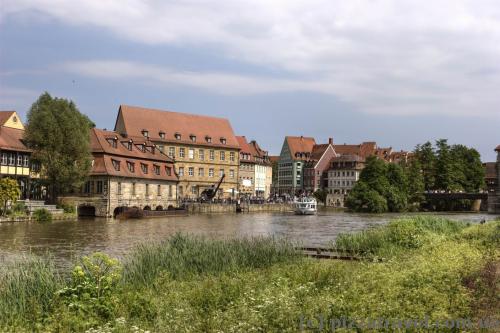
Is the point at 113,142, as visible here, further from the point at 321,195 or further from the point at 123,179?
the point at 321,195

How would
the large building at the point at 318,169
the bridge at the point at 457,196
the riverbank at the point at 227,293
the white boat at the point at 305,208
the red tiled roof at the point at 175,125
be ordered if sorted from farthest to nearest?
the large building at the point at 318,169 < the bridge at the point at 457,196 < the red tiled roof at the point at 175,125 < the white boat at the point at 305,208 < the riverbank at the point at 227,293

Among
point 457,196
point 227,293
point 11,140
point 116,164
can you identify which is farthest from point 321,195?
point 227,293

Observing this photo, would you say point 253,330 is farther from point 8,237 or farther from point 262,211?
point 262,211

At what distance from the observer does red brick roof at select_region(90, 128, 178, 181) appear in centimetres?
6619

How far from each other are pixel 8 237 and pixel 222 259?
22.8m

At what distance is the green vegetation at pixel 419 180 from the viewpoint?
327ft

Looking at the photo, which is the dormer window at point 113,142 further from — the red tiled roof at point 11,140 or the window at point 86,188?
the red tiled roof at point 11,140

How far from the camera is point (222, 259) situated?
17.8m

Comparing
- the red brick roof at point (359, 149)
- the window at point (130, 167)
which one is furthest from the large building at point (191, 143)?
the red brick roof at point (359, 149)

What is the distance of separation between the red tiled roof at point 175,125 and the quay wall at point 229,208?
13219 mm

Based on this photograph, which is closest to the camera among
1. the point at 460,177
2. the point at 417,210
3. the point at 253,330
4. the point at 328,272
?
the point at 253,330

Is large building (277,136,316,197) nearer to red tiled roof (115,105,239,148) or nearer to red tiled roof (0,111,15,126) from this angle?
red tiled roof (115,105,239,148)

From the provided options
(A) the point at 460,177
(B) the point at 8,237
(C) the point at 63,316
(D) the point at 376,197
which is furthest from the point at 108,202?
(A) the point at 460,177

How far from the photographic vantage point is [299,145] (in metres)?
162
